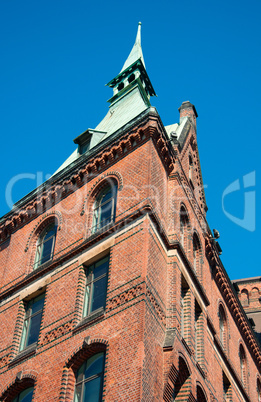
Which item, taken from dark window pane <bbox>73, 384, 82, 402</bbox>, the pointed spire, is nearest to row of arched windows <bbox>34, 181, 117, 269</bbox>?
dark window pane <bbox>73, 384, 82, 402</bbox>

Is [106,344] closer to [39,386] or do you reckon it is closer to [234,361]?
[39,386]

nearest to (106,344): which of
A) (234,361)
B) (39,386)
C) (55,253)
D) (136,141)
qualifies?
(39,386)

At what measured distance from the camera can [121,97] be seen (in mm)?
34312

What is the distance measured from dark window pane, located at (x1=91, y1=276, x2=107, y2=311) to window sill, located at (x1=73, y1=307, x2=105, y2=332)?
1.11 feet

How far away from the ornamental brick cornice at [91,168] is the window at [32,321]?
4.09 meters

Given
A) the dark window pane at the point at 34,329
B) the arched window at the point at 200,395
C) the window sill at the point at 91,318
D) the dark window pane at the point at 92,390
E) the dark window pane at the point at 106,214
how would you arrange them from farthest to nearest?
the dark window pane at the point at 106,214 → the dark window pane at the point at 34,329 → the arched window at the point at 200,395 → the window sill at the point at 91,318 → the dark window pane at the point at 92,390

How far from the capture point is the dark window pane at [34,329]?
2248cm

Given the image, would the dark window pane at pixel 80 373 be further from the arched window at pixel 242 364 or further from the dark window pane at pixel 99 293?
the arched window at pixel 242 364

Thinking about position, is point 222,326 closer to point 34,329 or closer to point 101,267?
point 101,267

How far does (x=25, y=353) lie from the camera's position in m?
21.8

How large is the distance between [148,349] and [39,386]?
13.0ft

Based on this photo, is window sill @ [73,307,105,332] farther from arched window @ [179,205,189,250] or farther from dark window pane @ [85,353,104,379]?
arched window @ [179,205,189,250]

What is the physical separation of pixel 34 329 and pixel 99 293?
3.01 metres

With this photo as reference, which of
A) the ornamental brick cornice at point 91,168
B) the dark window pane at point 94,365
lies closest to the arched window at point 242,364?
the ornamental brick cornice at point 91,168
